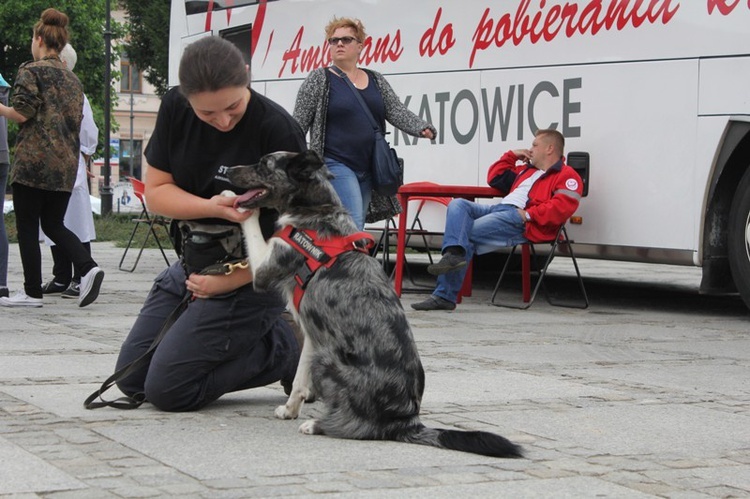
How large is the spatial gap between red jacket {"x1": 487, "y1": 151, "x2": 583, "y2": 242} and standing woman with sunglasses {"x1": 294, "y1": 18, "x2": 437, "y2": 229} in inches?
50.2

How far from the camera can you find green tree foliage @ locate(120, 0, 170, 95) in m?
43.5

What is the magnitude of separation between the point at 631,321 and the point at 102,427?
19.0 ft

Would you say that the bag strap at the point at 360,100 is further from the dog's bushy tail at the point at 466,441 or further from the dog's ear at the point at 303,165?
the dog's bushy tail at the point at 466,441

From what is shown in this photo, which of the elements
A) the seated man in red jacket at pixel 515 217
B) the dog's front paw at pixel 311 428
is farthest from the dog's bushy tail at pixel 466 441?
the seated man in red jacket at pixel 515 217

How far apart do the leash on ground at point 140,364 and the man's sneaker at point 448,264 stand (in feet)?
15.0

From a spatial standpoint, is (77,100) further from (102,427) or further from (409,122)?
(102,427)

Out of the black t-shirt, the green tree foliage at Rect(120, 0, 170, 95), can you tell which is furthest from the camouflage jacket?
the green tree foliage at Rect(120, 0, 170, 95)

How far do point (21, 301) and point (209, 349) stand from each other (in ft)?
15.9

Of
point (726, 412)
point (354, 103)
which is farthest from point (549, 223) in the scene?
point (726, 412)

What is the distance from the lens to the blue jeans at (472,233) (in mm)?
10359

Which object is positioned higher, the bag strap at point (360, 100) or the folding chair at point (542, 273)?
the bag strap at point (360, 100)

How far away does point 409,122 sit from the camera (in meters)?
9.77

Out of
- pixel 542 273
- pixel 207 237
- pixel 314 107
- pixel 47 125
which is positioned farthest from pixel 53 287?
pixel 207 237

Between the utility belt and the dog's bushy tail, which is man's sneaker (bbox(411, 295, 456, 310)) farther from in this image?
the dog's bushy tail
